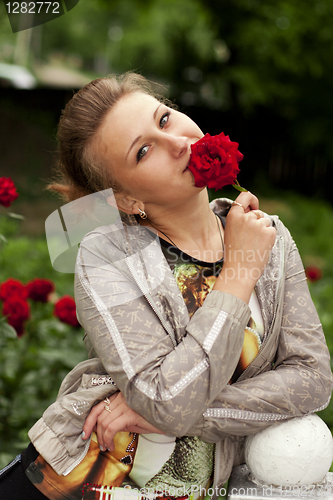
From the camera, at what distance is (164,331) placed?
1377 mm

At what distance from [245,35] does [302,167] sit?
3650mm

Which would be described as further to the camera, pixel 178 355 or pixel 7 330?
pixel 7 330

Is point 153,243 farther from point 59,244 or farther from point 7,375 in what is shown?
point 7,375

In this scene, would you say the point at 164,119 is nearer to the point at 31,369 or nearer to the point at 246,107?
the point at 31,369

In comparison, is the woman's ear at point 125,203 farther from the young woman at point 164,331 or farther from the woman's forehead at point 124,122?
the woman's forehead at point 124,122

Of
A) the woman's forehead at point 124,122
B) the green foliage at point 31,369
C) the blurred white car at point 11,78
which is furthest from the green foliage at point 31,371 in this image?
A: the blurred white car at point 11,78

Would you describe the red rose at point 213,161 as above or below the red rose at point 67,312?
above

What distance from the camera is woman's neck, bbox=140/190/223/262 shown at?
5.21 feet

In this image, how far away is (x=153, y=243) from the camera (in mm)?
1553

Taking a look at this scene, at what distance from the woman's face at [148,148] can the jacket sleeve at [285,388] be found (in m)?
0.53

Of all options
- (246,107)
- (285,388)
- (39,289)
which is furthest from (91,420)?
(246,107)

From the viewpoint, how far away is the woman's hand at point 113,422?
134 centimetres

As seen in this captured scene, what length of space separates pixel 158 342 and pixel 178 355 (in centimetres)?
8

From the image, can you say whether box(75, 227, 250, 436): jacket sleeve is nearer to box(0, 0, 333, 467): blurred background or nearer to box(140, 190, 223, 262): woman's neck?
box(140, 190, 223, 262): woman's neck
